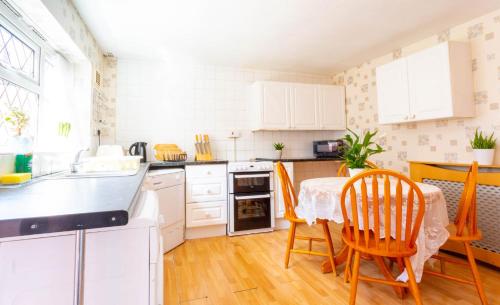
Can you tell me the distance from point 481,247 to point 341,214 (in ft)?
5.00

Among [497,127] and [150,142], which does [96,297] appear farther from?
[497,127]

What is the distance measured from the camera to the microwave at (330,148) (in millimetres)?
3619

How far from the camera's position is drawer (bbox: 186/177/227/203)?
290cm

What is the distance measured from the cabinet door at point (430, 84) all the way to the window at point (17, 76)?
3320mm

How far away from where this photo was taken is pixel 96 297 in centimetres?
80

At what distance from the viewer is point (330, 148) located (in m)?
3.63

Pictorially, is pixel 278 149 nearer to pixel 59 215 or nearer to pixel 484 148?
pixel 484 148

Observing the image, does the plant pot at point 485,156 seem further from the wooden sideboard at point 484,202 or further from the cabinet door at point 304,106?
the cabinet door at point 304,106

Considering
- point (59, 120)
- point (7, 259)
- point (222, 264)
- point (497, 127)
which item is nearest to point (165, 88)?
point (59, 120)

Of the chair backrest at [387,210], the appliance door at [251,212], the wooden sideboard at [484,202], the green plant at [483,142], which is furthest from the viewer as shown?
the appliance door at [251,212]

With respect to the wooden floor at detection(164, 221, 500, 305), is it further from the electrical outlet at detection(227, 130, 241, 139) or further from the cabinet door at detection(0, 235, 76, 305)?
the electrical outlet at detection(227, 130, 241, 139)

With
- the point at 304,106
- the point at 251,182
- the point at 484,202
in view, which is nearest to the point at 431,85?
the point at 484,202

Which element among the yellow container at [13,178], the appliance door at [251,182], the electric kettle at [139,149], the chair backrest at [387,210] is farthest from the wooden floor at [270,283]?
the electric kettle at [139,149]

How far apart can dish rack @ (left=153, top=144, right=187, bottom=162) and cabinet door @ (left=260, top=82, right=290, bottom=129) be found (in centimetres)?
117
